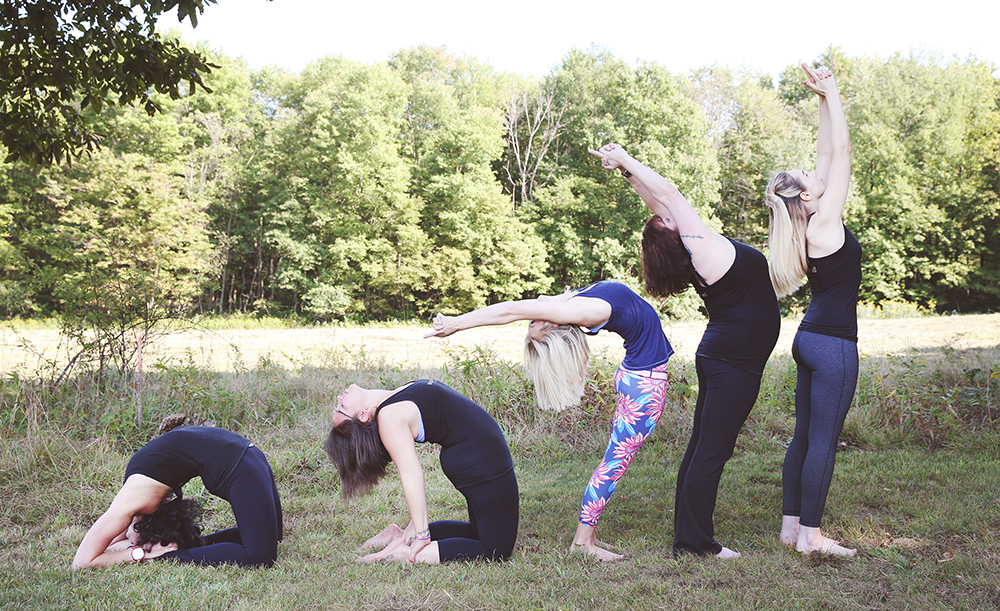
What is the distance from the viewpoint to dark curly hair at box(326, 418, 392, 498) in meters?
3.81

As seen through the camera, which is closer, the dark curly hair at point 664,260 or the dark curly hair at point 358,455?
the dark curly hair at point 664,260

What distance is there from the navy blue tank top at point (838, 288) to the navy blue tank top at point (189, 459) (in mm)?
3379

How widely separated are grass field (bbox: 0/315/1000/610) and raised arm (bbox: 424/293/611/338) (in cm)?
132

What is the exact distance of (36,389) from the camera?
6480 mm

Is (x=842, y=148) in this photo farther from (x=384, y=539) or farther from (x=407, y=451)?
(x=384, y=539)

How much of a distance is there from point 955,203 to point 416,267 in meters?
23.4

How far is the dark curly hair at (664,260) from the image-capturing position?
11.9ft

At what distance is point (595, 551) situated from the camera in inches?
153

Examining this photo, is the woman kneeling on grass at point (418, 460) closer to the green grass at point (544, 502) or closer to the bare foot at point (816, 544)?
the green grass at point (544, 502)

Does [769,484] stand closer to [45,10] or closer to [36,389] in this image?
[45,10]

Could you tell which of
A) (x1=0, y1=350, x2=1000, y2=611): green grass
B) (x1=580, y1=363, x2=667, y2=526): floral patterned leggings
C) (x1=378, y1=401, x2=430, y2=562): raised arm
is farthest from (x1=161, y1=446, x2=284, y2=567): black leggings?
(x1=580, y1=363, x2=667, y2=526): floral patterned leggings

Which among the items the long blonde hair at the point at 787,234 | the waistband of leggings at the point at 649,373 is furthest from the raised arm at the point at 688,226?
the waistband of leggings at the point at 649,373

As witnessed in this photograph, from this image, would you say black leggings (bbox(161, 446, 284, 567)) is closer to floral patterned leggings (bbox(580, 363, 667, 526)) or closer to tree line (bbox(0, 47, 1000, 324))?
floral patterned leggings (bbox(580, 363, 667, 526))

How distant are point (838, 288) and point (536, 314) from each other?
1.64m
